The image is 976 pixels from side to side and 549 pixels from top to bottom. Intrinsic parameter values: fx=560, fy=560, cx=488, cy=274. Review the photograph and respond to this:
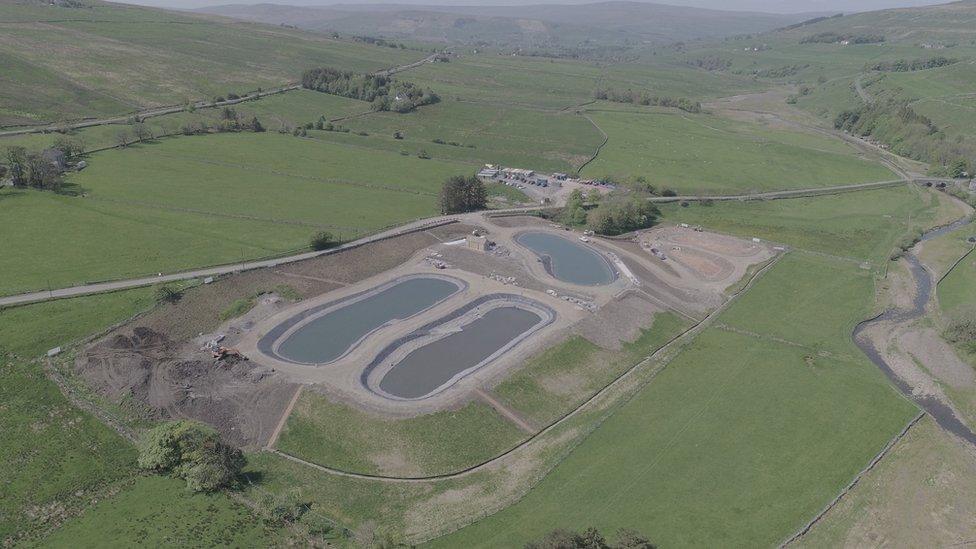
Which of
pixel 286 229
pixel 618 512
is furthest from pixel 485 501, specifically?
pixel 286 229

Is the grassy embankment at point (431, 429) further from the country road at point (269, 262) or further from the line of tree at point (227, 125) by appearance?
the line of tree at point (227, 125)

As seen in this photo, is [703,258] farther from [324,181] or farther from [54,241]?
[54,241]

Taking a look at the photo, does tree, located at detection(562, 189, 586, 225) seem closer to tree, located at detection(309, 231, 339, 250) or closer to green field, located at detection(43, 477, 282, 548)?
tree, located at detection(309, 231, 339, 250)

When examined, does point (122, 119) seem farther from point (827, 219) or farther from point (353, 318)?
point (827, 219)

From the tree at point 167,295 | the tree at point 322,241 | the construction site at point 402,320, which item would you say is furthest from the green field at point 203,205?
the construction site at point 402,320

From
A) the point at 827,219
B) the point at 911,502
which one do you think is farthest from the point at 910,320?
the point at 827,219

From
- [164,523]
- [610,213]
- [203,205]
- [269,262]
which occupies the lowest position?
[164,523]

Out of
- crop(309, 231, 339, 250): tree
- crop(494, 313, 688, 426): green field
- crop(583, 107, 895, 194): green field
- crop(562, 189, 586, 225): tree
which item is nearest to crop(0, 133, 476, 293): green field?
crop(309, 231, 339, 250): tree

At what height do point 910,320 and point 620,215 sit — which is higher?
point 620,215
